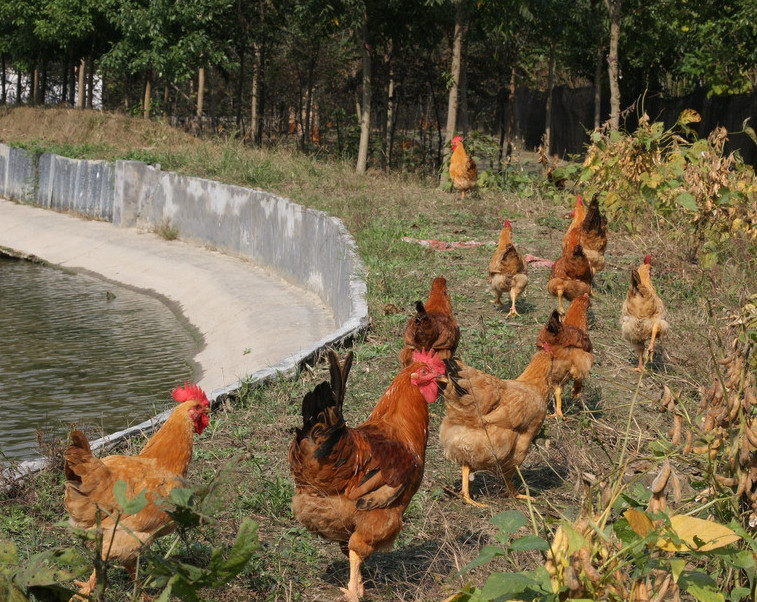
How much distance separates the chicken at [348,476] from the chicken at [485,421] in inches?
36.4

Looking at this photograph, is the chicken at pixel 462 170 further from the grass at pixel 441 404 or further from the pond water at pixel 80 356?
the pond water at pixel 80 356

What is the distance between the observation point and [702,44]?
22.7 meters

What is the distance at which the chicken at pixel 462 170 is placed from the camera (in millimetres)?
15633

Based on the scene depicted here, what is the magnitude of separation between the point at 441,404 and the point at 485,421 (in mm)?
1541

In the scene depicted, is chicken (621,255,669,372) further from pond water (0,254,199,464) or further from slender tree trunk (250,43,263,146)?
slender tree trunk (250,43,263,146)

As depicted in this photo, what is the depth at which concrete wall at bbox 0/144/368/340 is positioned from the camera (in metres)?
12.8

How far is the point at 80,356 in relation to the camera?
1265cm

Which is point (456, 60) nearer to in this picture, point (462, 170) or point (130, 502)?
point (462, 170)

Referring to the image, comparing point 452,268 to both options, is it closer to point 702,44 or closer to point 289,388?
point 289,388

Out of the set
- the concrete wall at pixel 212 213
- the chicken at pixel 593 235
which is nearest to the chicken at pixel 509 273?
the chicken at pixel 593 235

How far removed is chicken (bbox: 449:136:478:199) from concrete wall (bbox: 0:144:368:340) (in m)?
2.65

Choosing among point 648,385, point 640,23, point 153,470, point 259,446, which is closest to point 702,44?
point 640,23

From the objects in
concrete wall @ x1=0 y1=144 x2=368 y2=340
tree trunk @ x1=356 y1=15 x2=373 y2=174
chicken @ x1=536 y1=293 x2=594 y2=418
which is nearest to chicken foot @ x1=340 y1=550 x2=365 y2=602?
chicken @ x1=536 y1=293 x2=594 y2=418

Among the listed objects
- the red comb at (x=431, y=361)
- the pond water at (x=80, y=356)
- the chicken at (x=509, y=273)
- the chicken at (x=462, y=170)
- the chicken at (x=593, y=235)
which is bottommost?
the pond water at (x=80, y=356)
